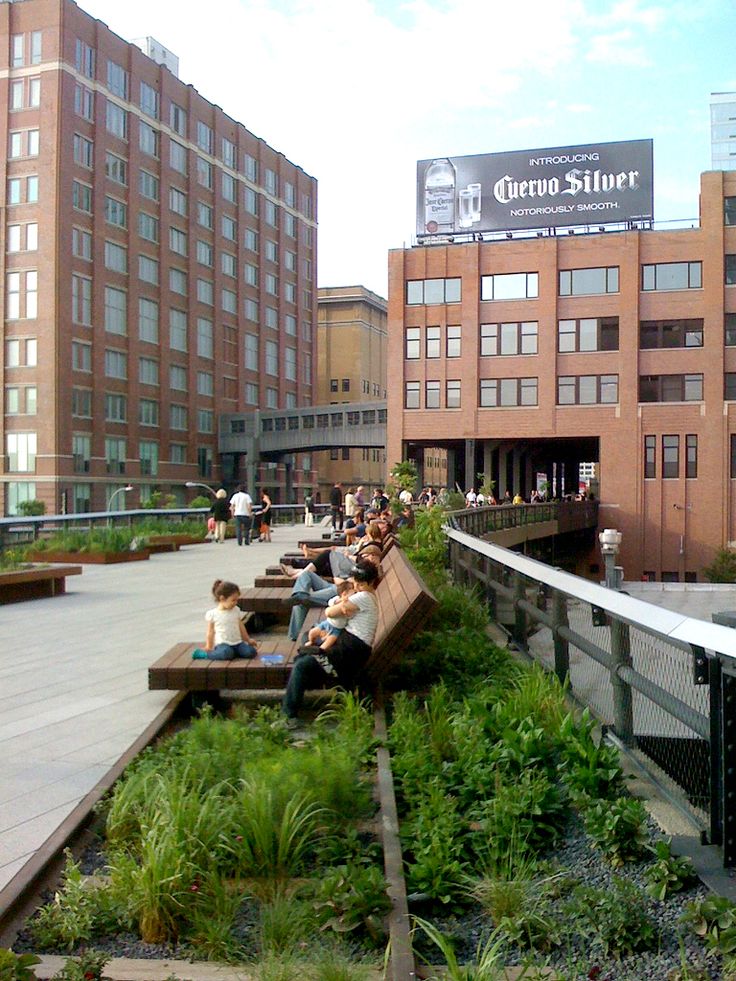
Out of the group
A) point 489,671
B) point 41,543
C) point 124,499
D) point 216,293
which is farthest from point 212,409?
point 489,671

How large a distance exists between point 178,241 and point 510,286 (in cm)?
2768

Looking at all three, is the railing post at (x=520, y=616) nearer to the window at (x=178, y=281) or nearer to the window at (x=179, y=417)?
the window at (x=179, y=417)

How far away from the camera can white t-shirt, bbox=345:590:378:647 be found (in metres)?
7.11

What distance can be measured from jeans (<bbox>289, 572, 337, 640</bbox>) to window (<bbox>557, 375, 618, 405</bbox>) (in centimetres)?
5294

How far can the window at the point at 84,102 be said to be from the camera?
65625 millimetres

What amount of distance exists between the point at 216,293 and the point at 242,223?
296 inches

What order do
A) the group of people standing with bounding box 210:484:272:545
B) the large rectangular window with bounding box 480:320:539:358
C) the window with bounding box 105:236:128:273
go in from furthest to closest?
1. the window with bounding box 105:236:128:273
2. the large rectangular window with bounding box 480:320:539:358
3. the group of people standing with bounding box 210:484:272:545

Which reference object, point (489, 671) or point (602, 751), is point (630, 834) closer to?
point (602, 751)

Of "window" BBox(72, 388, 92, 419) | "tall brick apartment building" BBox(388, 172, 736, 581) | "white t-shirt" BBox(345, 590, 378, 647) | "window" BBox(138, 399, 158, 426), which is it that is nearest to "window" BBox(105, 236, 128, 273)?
"window" BBox(72, 388, 92, 419)

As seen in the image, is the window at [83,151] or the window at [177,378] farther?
the window at [177,378]

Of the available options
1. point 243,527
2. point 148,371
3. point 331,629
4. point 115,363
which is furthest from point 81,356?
point 331,629

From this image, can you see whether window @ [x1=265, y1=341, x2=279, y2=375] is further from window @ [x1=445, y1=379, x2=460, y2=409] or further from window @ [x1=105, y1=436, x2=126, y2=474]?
window @ [x1=445, y1=379, x2=460, y2=409]

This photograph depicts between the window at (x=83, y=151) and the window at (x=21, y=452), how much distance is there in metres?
17.5

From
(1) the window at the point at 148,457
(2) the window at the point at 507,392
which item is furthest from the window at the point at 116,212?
(2) the window at the point at 507,392
